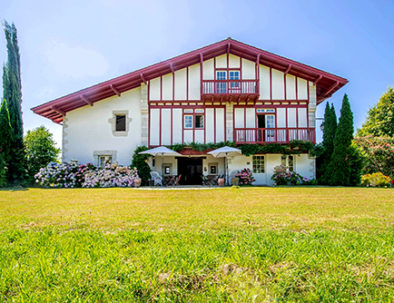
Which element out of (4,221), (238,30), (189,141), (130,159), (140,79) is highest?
(238,30)

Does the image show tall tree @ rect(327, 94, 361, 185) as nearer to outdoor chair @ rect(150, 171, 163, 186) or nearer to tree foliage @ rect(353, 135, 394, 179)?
tree foliage @ rect(353, 135, 394, 179)

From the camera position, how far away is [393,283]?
58.2 inches

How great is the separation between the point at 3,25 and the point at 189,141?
14.5 meters

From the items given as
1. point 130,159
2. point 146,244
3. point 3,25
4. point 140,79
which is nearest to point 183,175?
point 130,159

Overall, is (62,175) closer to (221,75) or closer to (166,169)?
(166,169)

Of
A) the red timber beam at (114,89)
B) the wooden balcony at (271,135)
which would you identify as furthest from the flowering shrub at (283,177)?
the red timber beam at (114,89)

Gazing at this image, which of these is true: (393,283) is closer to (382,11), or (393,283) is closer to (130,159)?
(382,11)

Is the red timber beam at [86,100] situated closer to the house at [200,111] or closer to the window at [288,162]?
the house at [200,111]

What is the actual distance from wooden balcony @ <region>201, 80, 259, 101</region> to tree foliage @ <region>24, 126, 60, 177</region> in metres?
10.9

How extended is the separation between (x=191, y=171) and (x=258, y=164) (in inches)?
172

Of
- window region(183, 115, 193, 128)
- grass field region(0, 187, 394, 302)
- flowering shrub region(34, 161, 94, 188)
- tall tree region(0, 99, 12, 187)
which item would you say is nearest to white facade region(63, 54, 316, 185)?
window region(183, 115, 193, 128)

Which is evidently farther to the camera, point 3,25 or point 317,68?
point 3,25

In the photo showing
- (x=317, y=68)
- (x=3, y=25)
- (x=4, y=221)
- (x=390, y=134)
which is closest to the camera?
(x=4, y=221)

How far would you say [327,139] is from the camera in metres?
15.0
